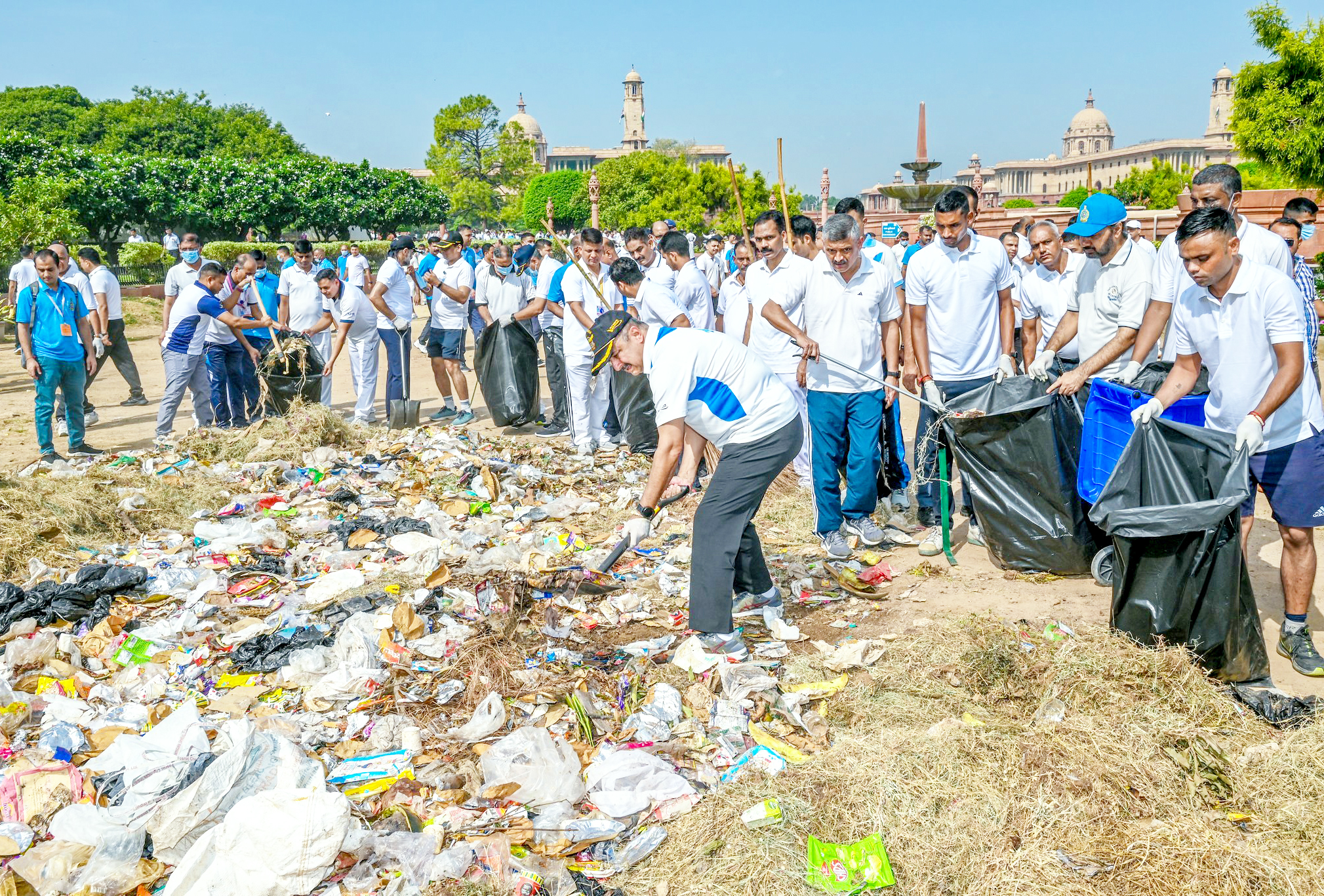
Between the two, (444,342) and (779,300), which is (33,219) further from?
(779,300)

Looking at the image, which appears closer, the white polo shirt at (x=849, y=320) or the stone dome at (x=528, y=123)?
the white polo shirt at (x=849, y=320)

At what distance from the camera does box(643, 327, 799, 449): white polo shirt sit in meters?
3.69

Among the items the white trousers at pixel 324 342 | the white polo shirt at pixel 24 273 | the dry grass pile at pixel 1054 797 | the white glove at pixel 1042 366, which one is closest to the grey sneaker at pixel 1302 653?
the dry grass pile at pixel 1054 797

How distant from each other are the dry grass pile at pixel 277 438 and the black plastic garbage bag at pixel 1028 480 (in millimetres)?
4851

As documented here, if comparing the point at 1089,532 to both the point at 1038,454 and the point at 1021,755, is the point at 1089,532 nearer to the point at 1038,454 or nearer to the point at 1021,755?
the point at 1038,454

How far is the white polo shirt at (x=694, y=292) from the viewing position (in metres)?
7.68

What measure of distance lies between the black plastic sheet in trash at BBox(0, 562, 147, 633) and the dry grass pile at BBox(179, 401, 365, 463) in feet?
8.01

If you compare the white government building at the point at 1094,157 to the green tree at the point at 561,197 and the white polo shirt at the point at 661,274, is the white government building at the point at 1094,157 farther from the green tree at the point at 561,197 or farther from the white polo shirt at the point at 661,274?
the white polo shirt at the point at 661,274

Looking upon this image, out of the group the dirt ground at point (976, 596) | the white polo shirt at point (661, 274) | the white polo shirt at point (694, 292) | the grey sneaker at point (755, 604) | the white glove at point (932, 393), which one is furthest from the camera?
the white polo shirt at point (694, 292)

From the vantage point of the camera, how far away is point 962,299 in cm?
523

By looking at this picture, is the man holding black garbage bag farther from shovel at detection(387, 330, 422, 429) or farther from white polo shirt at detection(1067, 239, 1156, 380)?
shovel at detection(387, 330, 422, 429)

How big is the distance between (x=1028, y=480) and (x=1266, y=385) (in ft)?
3.90

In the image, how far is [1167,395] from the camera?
3.92 meters

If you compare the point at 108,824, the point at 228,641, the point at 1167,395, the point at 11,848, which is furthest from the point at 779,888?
the point at 228,641
